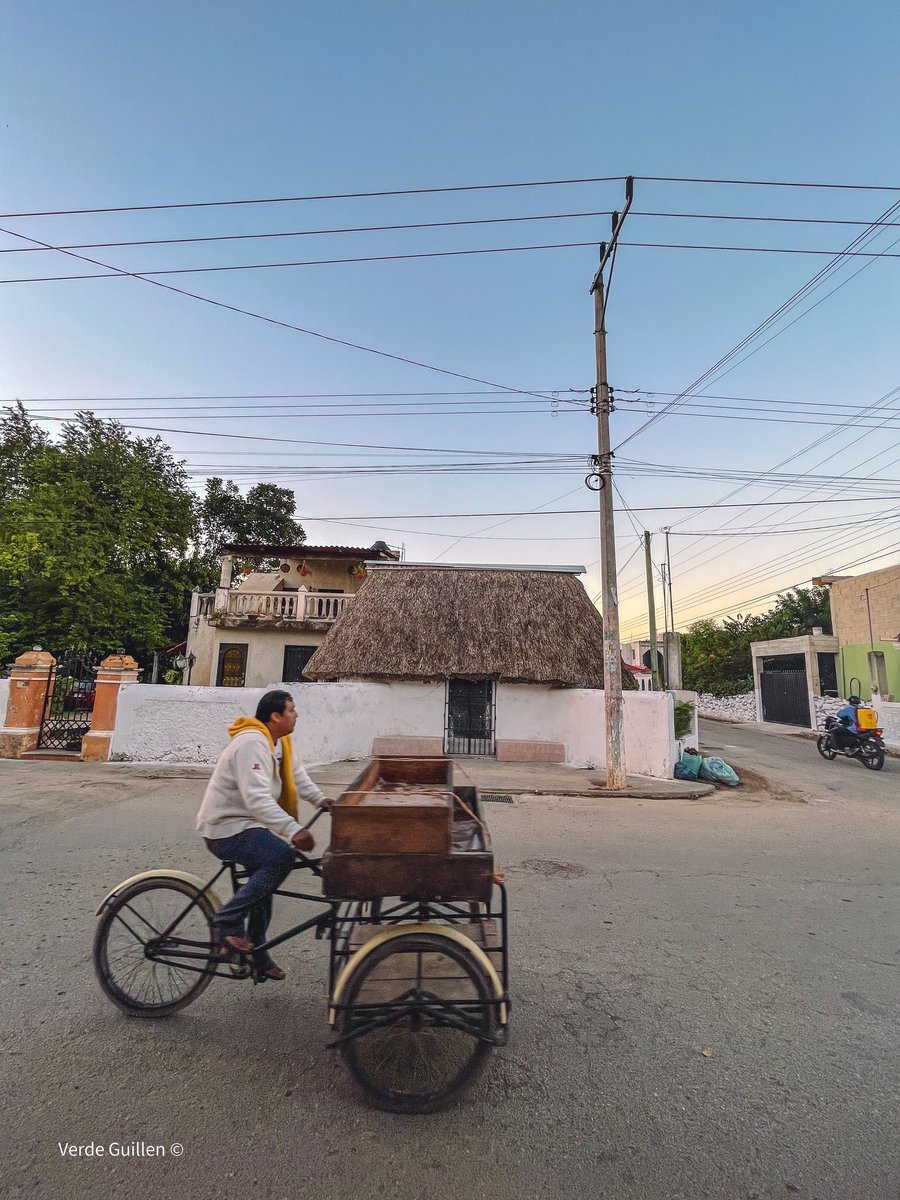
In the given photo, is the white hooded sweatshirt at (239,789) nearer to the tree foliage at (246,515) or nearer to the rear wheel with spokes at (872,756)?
→ the rear wheel with spokes at (872,756)

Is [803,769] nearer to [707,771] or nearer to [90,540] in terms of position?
[707,771]

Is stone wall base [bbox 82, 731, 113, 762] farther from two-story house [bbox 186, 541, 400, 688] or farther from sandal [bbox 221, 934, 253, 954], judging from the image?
sandal [bbox 221, 934, 253, 954]

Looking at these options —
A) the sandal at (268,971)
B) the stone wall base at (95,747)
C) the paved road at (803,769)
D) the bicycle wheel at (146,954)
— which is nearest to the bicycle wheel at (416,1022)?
the sandal at (268,971)

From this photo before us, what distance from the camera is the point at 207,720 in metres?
11.6

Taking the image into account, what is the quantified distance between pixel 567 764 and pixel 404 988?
10947 millimetres

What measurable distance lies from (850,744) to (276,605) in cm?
1690

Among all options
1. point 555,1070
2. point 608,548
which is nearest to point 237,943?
point 555,1070

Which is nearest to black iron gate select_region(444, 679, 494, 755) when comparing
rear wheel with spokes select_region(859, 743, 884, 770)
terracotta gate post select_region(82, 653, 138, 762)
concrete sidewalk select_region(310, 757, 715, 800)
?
concrete sidewalk select_region(310, 757, 715, 800)

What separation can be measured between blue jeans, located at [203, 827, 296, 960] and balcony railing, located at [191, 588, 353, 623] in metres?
15.0

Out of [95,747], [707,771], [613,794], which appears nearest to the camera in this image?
[613,794]

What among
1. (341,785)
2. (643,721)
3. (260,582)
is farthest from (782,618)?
(341,785)

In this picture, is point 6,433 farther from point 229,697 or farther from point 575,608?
point 575,608

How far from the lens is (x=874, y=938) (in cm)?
402

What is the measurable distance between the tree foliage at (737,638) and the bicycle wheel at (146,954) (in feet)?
110
